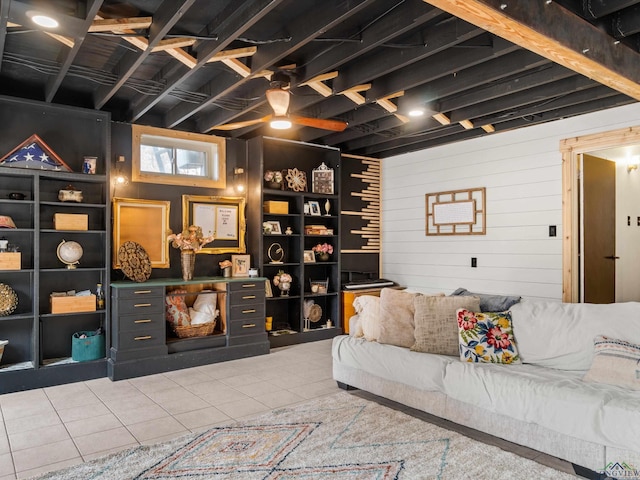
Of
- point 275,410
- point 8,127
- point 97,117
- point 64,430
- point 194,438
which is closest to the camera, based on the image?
point 194,438

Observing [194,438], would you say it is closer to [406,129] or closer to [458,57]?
[458,57]

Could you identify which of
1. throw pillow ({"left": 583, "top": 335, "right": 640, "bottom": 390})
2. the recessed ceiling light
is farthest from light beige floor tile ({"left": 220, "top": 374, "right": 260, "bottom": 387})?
the recessed ceiling light

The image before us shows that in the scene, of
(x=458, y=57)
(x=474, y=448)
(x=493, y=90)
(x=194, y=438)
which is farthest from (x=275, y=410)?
(x=493, y=90)

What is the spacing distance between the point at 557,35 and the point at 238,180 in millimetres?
4060

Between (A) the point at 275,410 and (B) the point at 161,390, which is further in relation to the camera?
(B) the point at 161,390

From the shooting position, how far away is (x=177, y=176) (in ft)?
17.8

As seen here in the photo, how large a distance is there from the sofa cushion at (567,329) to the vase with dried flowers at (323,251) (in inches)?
129

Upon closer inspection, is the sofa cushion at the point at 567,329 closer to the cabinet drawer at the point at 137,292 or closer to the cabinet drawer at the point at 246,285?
the cabinet drawer at the point at 246,285

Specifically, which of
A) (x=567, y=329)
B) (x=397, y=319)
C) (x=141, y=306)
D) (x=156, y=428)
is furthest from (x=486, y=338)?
(x=141, y=306)

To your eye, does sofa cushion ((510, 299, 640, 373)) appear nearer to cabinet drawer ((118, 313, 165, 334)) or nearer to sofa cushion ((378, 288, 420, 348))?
sofa cushion ((378, 288, 420, 348))

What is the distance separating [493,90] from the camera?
4.26 m

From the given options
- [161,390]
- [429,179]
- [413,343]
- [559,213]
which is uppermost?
[429,179]

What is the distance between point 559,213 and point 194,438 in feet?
13.9

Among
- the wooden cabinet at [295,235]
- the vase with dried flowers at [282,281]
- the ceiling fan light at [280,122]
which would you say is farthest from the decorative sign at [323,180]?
the ceiling fan light at [280,122]
